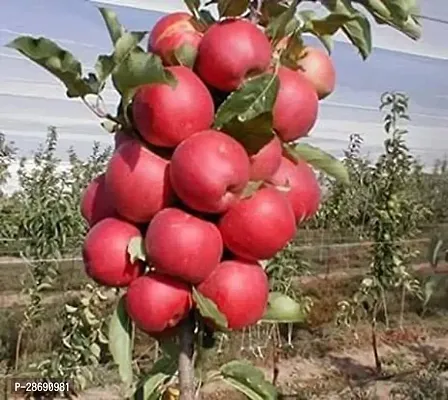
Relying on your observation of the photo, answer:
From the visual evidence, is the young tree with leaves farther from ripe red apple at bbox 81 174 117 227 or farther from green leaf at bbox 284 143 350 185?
ripe red apple at bbox 81 174 117 227

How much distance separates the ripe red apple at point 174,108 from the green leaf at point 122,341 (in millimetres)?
131

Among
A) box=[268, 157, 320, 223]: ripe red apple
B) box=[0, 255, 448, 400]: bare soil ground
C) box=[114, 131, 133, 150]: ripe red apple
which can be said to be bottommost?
box=[0, 255, 448, 400]: bare soil ground

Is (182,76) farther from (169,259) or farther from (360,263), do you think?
(360,263)

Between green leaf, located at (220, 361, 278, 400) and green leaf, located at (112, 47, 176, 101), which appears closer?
green leaf, located at (112, 47, 176, 101)

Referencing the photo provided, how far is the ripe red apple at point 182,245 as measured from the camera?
0.57 meters

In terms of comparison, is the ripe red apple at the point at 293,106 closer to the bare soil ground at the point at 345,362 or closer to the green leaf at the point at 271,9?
the green leaf at the point at 271,9

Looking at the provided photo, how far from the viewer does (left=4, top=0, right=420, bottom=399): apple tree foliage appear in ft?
1.83

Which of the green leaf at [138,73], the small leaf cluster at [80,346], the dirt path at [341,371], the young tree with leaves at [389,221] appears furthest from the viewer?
the young tree with leaves at [389,221]

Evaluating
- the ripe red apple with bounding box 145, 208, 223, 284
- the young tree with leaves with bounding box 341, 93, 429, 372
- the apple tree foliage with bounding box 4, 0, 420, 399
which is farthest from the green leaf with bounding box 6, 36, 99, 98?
the young tree with leaves with bounding box 341, 93, 429, 372

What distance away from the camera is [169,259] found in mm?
570

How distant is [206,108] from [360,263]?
5602 millimetres

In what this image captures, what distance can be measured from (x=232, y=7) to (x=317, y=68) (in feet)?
0.25

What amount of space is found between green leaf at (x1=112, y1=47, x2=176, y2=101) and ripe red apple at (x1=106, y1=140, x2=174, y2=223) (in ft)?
0.15

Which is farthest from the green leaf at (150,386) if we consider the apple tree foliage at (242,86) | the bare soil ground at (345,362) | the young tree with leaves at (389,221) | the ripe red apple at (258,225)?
the young tree with leaves at (389,221)
